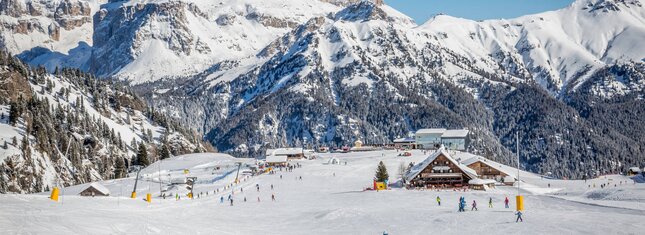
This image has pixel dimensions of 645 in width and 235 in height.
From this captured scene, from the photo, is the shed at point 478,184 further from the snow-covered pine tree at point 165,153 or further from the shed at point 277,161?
the snow-covered pine tree at point 165,153

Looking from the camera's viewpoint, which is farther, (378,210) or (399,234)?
(378,210)

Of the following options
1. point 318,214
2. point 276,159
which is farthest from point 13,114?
point 318,214

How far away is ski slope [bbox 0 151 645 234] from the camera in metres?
51.7

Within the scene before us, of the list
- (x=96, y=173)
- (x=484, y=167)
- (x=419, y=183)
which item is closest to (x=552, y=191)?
(x=484, y=167)

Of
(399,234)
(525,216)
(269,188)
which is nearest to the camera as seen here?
(399,234)

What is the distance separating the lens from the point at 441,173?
116312mm

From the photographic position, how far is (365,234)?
57000mm

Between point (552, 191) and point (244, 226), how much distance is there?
7231cm

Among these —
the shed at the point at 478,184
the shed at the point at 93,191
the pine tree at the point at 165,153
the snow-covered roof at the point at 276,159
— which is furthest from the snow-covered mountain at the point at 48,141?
the shed at the point at 478,184

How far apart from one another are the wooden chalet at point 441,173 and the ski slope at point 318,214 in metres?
8.80

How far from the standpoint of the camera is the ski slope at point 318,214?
51.7m

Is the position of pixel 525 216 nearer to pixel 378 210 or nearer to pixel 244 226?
pixel 378 210

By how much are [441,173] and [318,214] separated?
1914 inches

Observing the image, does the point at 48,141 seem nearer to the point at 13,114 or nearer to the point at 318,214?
the point at 13,114
